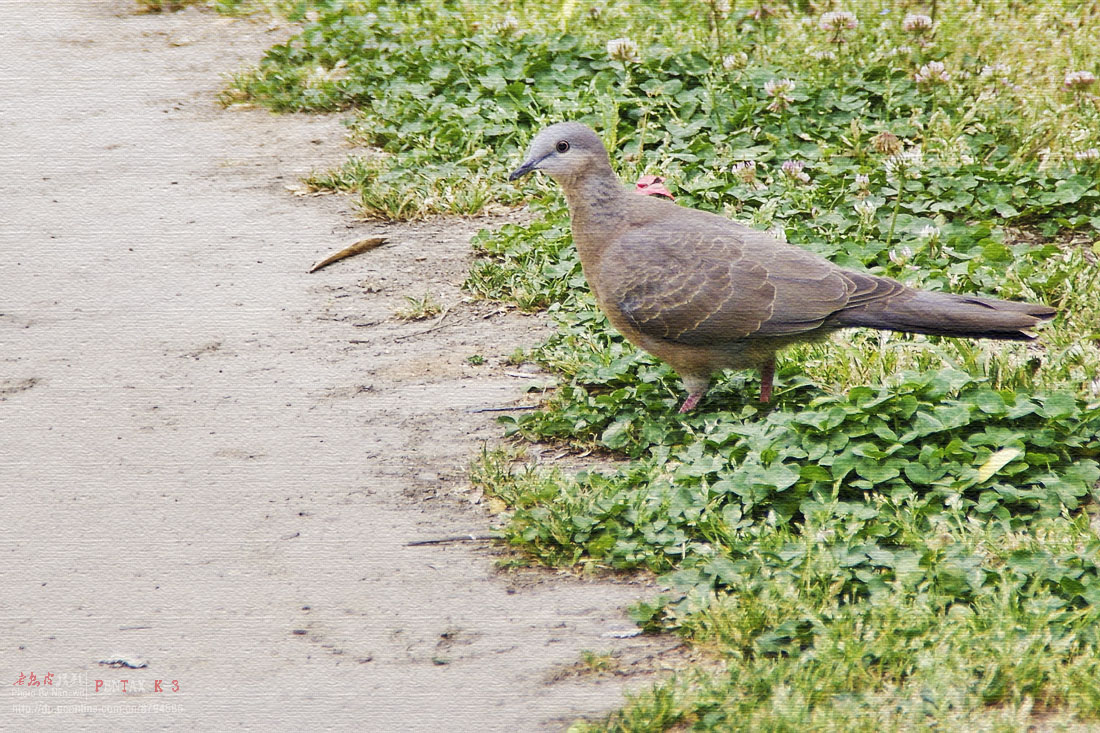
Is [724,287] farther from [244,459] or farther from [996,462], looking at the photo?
[244,459]

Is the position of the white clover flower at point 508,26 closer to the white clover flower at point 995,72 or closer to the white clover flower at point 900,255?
the white clover flower at point 995,72

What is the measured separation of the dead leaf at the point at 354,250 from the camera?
5.82 metres

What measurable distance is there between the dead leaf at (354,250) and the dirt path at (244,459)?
0.20ft

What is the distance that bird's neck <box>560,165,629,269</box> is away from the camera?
14.9ft

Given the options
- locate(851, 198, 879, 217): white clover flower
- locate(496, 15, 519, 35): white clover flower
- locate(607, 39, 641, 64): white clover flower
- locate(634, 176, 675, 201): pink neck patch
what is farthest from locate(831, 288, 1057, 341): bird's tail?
locate(496, 15, 519, 35): white clover flower

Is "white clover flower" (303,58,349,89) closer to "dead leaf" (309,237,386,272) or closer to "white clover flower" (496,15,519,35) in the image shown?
"white clover flower" (496,15,519,35)

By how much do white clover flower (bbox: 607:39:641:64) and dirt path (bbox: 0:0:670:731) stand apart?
4.94 ft

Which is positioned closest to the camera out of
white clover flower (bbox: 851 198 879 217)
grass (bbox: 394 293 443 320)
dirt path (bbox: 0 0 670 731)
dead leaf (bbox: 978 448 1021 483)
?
dirt path (bbox: 0 0 670 731)

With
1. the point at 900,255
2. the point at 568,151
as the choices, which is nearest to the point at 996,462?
the point at 900,255

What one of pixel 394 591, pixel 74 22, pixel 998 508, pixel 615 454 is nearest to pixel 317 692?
pixel 394 591

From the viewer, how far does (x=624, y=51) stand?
22.5 feet

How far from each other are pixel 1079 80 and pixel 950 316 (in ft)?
10.2

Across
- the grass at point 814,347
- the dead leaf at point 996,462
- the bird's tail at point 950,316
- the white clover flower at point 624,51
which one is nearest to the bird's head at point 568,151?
the grass at point 814,347

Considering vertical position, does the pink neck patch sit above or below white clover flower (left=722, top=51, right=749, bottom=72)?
below
